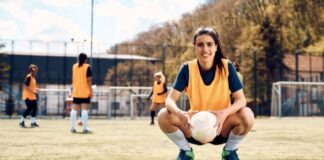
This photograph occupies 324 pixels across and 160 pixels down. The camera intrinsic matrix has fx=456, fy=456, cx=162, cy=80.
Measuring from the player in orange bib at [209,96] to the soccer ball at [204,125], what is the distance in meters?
0.16

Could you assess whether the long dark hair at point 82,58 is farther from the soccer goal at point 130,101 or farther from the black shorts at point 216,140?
the soccer goal at point 130,101

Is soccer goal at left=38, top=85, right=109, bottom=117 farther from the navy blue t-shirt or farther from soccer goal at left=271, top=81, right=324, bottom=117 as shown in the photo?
the navy blue t-shirt

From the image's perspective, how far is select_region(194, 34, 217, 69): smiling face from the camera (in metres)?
4.03

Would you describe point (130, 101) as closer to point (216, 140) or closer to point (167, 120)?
point (216, 140)

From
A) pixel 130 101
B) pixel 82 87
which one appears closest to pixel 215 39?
pixel 82 87

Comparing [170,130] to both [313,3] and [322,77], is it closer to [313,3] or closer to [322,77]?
[322,77]

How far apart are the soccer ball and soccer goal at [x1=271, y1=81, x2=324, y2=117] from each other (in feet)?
74.2

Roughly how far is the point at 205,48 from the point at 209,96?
0.45m

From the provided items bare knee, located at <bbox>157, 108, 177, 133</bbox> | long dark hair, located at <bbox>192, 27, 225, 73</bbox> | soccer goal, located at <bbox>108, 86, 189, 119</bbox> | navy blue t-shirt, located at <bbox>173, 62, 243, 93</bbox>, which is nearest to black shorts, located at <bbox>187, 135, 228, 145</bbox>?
bare knee, located at <bbox>157, 108, 177, 133</bbox>

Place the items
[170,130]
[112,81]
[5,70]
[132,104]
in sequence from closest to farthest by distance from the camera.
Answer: [170,130] → [132,104] → [112,81] → [5,70]

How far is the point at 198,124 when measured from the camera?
3.78 metres

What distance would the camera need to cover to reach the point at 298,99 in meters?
27.2

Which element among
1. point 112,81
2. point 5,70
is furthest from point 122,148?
point 5,70

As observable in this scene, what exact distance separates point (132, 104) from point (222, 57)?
2225cm
